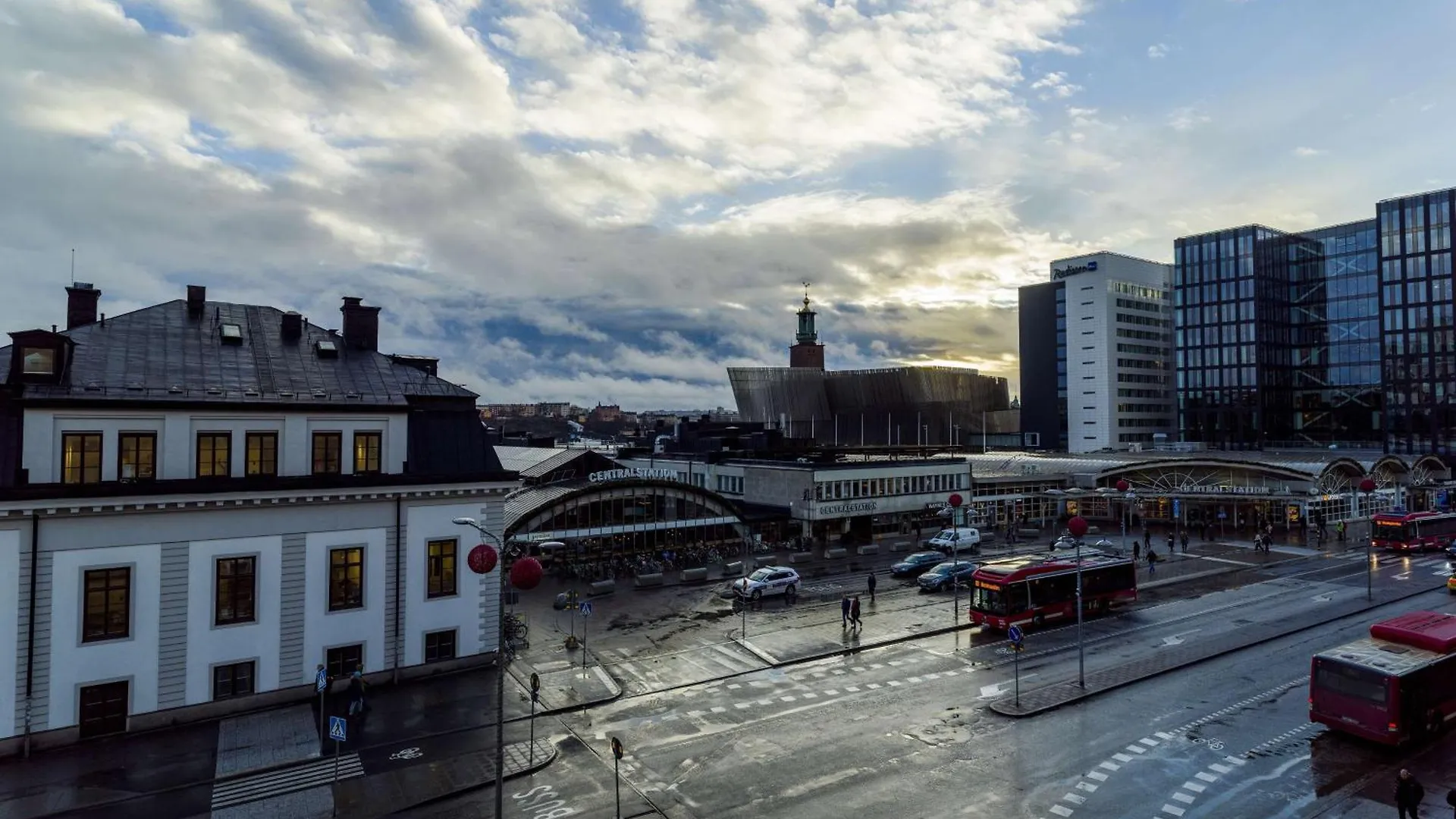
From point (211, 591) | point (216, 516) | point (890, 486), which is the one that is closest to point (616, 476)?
point (890, 486)

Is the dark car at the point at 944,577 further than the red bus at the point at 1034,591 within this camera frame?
Yes

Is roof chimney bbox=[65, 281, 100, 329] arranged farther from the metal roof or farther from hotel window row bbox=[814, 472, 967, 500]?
hotel window row bbox=[814, 472, 967, 500]

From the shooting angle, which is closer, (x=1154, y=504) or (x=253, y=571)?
(x=253, y=571)

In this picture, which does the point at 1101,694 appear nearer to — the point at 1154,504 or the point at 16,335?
the point at 16,335

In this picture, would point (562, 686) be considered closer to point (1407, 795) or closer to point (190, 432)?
point (190, 432)

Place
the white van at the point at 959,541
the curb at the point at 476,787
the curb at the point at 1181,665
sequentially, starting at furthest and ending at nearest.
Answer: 1. the white van at the point at 959,541
2. the curb at the point at 1181,665
3. the curb at the point at 476,787

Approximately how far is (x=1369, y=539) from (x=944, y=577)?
38.9 meters

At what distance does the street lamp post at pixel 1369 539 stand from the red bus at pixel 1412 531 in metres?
0.97

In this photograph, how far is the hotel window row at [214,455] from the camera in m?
25.0

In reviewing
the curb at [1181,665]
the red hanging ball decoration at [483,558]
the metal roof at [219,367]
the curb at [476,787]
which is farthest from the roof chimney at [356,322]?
the curb at [1181,665]

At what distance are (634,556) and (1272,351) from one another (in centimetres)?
11933

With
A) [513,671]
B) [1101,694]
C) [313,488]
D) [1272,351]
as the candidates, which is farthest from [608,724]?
[1272,351]

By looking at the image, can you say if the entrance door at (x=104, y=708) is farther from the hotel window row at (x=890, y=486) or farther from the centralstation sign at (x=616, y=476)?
the hotel window row at (x=890, y=486)

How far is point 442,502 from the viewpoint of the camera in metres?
30.9
